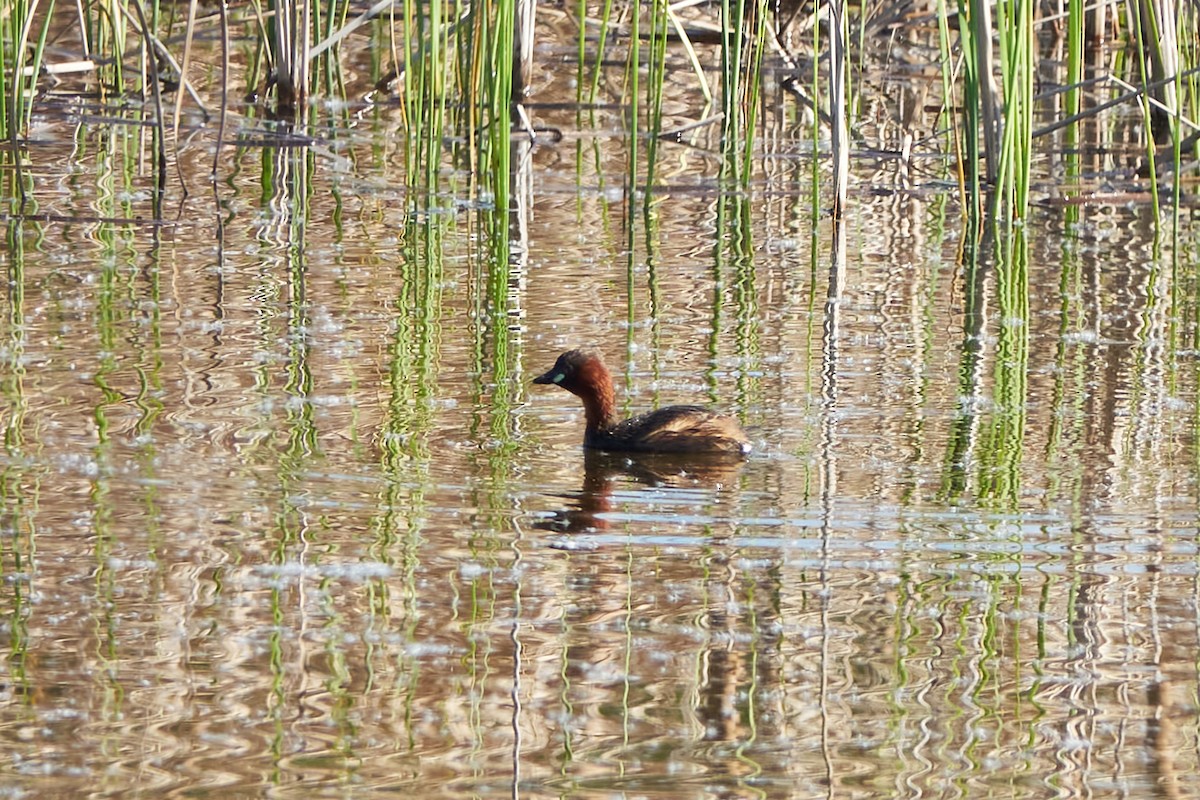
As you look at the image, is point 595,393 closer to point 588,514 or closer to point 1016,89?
point 588,514

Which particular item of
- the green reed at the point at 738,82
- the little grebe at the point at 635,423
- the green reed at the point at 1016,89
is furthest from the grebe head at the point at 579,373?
the green reed at the point at 1016,89

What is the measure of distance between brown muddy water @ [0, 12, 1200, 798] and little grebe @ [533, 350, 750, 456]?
0.29ft

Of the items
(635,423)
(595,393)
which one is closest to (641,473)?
(635,423)

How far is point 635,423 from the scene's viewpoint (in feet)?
21.0

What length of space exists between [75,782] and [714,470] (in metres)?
2.76

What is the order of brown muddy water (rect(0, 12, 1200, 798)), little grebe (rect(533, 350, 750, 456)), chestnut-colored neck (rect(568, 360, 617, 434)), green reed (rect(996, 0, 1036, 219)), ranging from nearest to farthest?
brown muddy water (rect(0, 12, 1200, 798)) < little grebe (rect(533, 350, 750, 456)) < chestnut-colored neck (rect(568, 360, 617, 434)) < green reed (rect(996, 0, 1036, 219))

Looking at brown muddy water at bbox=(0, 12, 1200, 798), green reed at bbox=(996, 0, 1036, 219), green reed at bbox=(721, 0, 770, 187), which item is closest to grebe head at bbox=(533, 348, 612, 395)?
brown muddy water at bbox=(0, 12, 1200, 798)

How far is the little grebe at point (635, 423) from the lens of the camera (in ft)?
20.0

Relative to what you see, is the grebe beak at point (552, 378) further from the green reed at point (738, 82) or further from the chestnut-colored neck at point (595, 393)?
the green reed at point (738, 82)

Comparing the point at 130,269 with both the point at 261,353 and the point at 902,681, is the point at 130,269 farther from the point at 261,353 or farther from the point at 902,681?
the point at 902,681

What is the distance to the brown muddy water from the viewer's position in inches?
155

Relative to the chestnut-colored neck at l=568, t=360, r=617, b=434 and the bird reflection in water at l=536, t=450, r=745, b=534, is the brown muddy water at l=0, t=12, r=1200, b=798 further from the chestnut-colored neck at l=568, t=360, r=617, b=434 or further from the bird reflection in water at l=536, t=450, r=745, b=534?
the chestnut-colored neck at l=568, t=360, r=617, b=434

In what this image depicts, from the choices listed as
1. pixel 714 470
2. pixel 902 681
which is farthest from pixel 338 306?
pixel 902 681

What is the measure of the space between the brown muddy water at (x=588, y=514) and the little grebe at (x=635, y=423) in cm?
9
